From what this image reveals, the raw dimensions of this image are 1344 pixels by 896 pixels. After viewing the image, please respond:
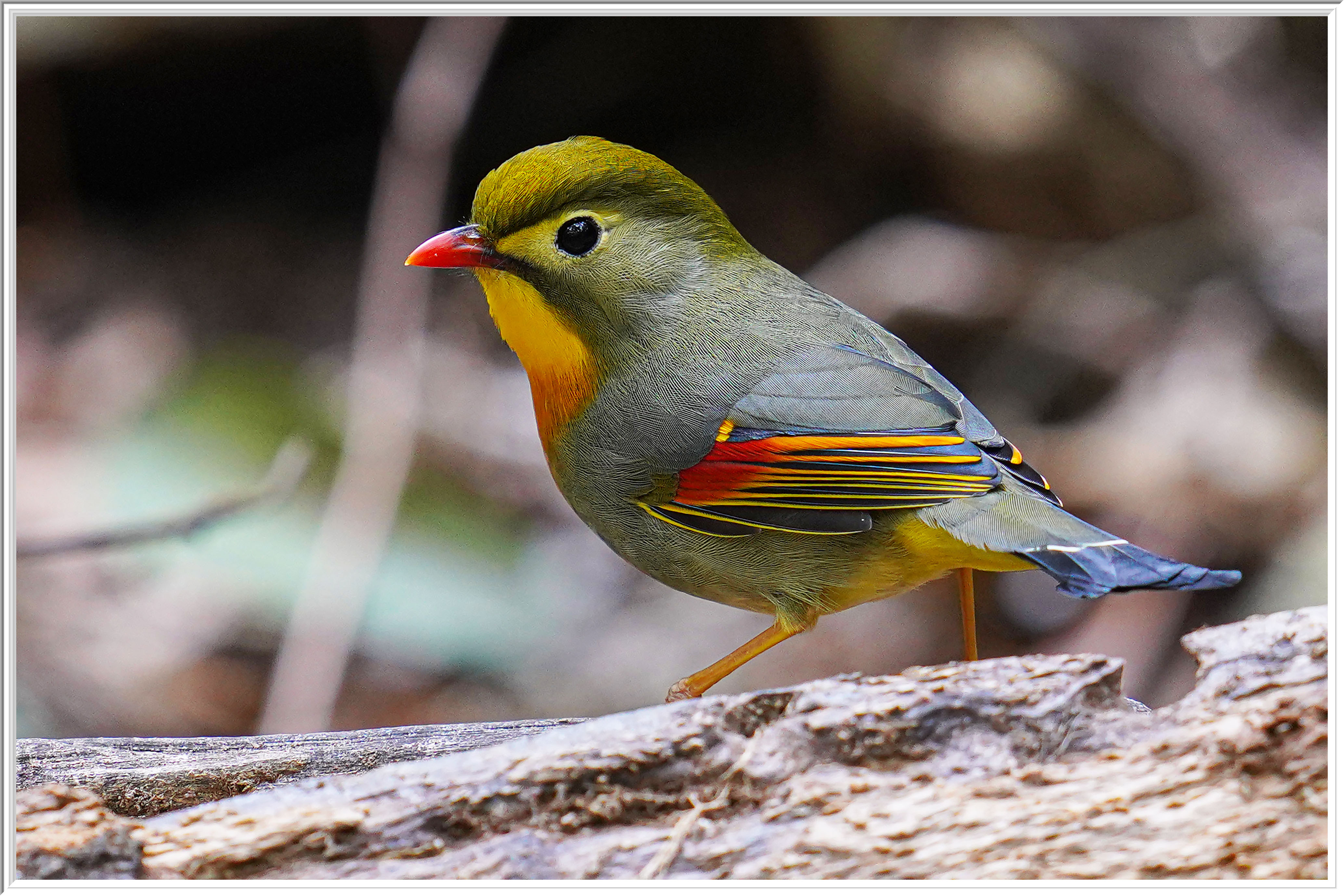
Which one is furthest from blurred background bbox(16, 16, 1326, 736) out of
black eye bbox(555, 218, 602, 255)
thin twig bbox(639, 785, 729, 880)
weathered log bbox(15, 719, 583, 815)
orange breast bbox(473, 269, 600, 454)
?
thin twig bbox(639, 785, 729, 880)

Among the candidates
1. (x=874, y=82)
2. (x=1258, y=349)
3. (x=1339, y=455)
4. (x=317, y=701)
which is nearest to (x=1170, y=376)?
(x=1258, y=349)

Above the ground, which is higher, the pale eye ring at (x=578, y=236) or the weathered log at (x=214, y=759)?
the pale eye ring at (x=578, y=236)

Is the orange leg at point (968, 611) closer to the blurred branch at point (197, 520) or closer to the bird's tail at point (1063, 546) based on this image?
the bird's tail at point (1063, 546)

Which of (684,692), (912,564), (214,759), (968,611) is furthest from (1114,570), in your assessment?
(214,759)

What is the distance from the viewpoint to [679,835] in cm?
234

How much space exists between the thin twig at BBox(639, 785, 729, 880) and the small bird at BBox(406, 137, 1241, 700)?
2.70 ft

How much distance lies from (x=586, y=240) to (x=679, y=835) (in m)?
1.63

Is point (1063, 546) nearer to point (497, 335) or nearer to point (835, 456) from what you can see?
point (835, 456)

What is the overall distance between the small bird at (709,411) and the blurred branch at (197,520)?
56.1 inches

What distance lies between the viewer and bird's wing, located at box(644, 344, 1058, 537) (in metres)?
Answer: 3.00

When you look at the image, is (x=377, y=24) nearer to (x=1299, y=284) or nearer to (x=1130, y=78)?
(x=1130, y=78)

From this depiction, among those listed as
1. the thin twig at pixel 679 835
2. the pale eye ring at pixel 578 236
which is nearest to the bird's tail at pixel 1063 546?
→ the thin twig at pixel 679 835

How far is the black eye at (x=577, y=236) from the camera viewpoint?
128 inches

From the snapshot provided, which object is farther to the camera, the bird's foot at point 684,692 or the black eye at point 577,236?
the bird's foot at point 684,692
